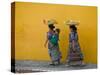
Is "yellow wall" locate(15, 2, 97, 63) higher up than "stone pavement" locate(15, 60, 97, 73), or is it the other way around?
"yellow wall" locate(15, 2, 97, 63)

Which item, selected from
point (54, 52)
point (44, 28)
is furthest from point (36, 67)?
point (44, 28)

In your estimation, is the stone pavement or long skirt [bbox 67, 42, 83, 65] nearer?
the stone pavement

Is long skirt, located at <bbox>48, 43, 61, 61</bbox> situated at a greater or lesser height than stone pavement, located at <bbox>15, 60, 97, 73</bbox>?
greater

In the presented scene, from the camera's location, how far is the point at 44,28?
1.88 metres

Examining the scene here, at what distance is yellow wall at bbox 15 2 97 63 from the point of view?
1.79 m

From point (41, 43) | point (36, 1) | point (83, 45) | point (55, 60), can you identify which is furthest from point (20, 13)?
point (83, 45)

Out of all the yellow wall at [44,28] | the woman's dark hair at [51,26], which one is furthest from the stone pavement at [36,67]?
the woman's dark hair at [51,26]

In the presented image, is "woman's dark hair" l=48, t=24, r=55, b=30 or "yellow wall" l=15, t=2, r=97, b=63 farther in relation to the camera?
"woman's dark hair" l=48, t=24, r=55, b=30

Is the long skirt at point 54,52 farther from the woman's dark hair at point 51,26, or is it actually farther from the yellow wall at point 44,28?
the woman's dark hair at point 51,26

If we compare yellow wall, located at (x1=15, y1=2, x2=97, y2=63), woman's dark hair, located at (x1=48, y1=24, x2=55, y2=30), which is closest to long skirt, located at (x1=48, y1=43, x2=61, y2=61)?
yellow wall, located at (x1=15, y1=2, x2=97, y2=63)

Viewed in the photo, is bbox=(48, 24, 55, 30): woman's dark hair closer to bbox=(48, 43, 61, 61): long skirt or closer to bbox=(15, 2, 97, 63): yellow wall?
bbox=(15, 2, 97, 63): yellow wall

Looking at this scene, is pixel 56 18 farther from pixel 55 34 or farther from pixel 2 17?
pixel 2 17

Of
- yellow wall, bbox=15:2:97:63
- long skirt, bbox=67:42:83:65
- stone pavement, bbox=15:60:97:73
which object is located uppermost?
yellow wall, bbox=15:2:97:63

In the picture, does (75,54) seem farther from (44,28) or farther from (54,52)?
(44,28)
